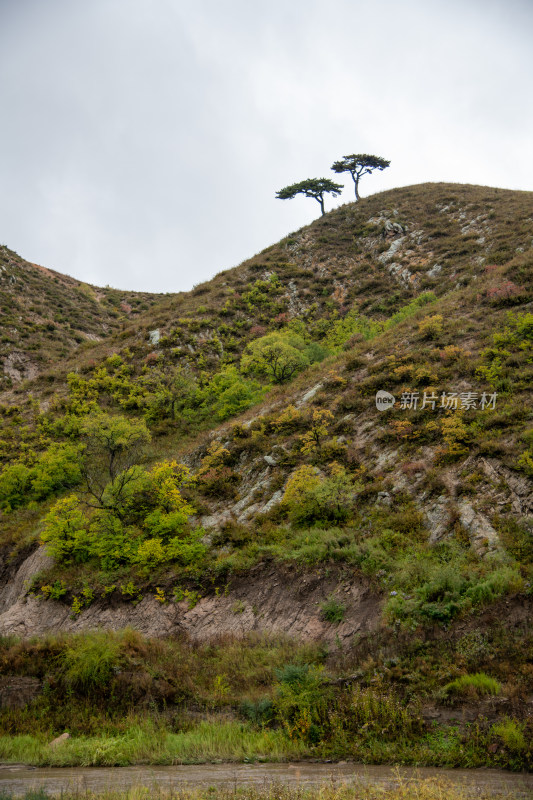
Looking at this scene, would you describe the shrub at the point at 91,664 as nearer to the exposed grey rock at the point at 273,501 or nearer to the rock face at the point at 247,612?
the rock face at the point at 247,612

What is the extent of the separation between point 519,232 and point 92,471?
124ft

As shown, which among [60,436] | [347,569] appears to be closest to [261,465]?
[347,569]

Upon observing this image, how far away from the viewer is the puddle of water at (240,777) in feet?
20.5

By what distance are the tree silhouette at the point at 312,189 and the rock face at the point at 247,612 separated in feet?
175

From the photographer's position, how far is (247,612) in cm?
1238

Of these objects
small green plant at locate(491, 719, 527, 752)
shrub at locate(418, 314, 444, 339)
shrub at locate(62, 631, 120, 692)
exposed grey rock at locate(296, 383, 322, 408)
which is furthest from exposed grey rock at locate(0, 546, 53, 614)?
shrub at locate(418, 314, 444, 339)

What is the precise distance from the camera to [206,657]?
437 inches

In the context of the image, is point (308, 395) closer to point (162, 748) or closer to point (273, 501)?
point (273, 501)

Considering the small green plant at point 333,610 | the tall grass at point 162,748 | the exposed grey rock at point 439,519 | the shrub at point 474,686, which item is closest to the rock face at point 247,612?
the small green plant at point 333,610

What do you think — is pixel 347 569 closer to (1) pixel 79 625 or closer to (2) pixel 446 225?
(1) pixel 79 625

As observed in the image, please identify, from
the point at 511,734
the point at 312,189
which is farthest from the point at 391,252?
the point at 511,734

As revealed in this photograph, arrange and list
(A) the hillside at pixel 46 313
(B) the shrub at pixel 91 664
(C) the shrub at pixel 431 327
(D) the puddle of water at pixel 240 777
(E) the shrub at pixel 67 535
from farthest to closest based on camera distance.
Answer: (A) the hillside at pixel 46 313 → (C) the shrub at pixel 431 327 → (E) the shrub at pixel 67 535 → (B) the shrub at pixel 91 664 → (D) the puddle of water at pixel 240 777

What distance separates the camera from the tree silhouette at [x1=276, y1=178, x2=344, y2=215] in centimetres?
5509

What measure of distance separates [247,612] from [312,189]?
57.2 metres
